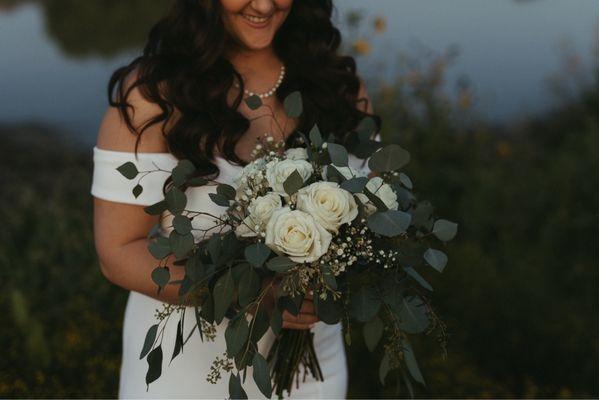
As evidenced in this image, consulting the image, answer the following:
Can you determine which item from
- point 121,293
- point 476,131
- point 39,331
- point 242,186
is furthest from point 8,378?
point 476,131

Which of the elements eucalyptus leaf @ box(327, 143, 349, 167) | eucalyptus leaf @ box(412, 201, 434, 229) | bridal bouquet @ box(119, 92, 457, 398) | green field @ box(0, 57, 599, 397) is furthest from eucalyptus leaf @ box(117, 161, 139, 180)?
green field @ box(0, 57, 599, 397)

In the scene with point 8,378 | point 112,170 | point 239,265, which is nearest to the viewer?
point 239,265

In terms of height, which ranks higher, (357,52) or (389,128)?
(357,52)

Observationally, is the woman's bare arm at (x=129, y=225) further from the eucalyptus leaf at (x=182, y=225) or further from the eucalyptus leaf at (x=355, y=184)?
the eucalyptus leaf at (x=355, y=184)

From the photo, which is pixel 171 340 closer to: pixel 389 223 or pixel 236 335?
pixel 236 335

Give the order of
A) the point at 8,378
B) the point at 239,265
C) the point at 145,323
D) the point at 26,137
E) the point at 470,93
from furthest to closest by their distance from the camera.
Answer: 1. the point at 26,137
2. the point at 470,93
3. the point at 8,378
4. the point at 145,323
5. the point at 239,265

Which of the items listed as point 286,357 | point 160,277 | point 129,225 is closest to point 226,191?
point 160,277

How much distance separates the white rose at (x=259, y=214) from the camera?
1.79 m

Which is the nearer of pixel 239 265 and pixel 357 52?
pixel 239 265

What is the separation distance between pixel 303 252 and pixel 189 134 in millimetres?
670

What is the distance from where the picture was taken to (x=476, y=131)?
18.0 ft

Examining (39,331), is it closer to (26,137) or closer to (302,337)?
(302,337)

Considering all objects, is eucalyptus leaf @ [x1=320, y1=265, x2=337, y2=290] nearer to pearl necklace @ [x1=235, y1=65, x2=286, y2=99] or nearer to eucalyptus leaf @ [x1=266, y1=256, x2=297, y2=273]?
eucalyptus leaf @ [x1=266, y1=256, x2=297, y2=273]

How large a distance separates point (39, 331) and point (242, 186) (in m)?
2.01
